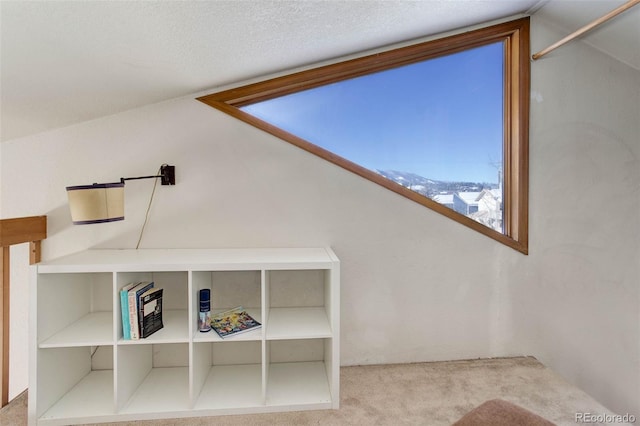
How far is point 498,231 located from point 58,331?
7.47 ft

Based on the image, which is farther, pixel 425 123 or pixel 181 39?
pixel 425 123

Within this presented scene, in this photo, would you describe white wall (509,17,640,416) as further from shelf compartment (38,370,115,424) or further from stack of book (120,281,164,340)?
shelf compartment (38,370,115,424)

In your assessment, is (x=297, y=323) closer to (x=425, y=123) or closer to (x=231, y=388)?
(x=231, y=388)

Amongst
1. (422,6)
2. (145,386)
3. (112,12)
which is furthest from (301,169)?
(145,386)

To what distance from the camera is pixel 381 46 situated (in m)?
1.98

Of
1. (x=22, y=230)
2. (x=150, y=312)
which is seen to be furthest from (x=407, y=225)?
(x=22, y=230)

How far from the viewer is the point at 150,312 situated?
62.4 inches

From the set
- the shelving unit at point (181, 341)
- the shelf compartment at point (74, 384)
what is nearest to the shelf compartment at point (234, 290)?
the shelving unit at point (181, 341)

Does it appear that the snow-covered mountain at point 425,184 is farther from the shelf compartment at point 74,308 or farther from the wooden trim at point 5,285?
the wooden trim at point 5,285

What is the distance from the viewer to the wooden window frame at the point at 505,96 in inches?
76.6

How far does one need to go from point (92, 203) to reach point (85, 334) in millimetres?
564

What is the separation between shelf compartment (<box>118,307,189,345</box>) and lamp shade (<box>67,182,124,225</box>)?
0.52 meters

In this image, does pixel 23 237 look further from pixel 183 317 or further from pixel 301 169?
pixel 301 169

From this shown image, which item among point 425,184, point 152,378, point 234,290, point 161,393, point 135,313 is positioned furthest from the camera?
point 425,184
